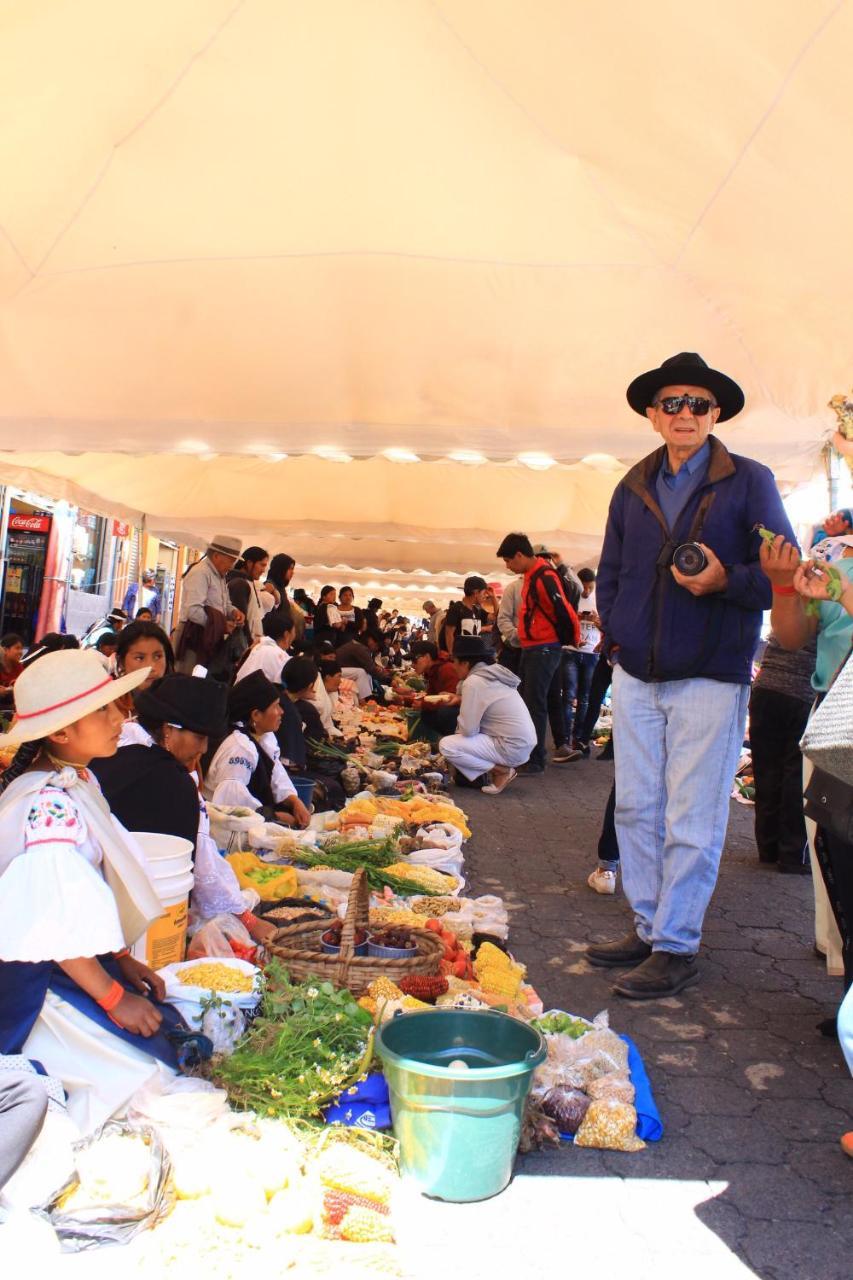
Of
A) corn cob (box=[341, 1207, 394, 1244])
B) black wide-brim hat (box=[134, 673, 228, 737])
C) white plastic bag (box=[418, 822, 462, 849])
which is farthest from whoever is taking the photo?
white plastic bag (box=[418, 822, 462, 849])

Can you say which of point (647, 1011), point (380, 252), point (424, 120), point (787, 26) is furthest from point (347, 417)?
point (647, 1011)

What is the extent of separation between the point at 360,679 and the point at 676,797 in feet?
32.9

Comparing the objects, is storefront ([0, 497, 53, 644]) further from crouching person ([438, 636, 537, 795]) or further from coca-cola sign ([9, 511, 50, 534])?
crouching person ([438, 636, 537, 795])

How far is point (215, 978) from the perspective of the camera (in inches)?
135

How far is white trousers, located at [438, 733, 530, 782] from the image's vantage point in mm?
9305

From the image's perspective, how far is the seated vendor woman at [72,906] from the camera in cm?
272

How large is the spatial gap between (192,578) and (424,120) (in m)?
6.07

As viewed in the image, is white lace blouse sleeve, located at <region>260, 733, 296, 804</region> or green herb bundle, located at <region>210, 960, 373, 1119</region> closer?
green herb bundle, located at <region>210, 960, 373, 1119</region>

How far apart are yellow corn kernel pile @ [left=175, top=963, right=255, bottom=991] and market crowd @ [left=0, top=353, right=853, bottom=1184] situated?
0.18 metres

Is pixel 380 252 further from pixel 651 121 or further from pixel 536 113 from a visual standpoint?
pixel 651 121

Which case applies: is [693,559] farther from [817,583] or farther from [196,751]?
[196,751]

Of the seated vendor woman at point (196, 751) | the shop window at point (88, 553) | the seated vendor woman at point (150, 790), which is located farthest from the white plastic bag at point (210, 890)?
the shop window at point (88, 553)

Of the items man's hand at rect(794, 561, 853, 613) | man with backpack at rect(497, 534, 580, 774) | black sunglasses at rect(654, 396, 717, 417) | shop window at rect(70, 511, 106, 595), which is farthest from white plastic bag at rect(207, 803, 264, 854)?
shop window at rect(70, 511, 106, 595)

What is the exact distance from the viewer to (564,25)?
3.64m
